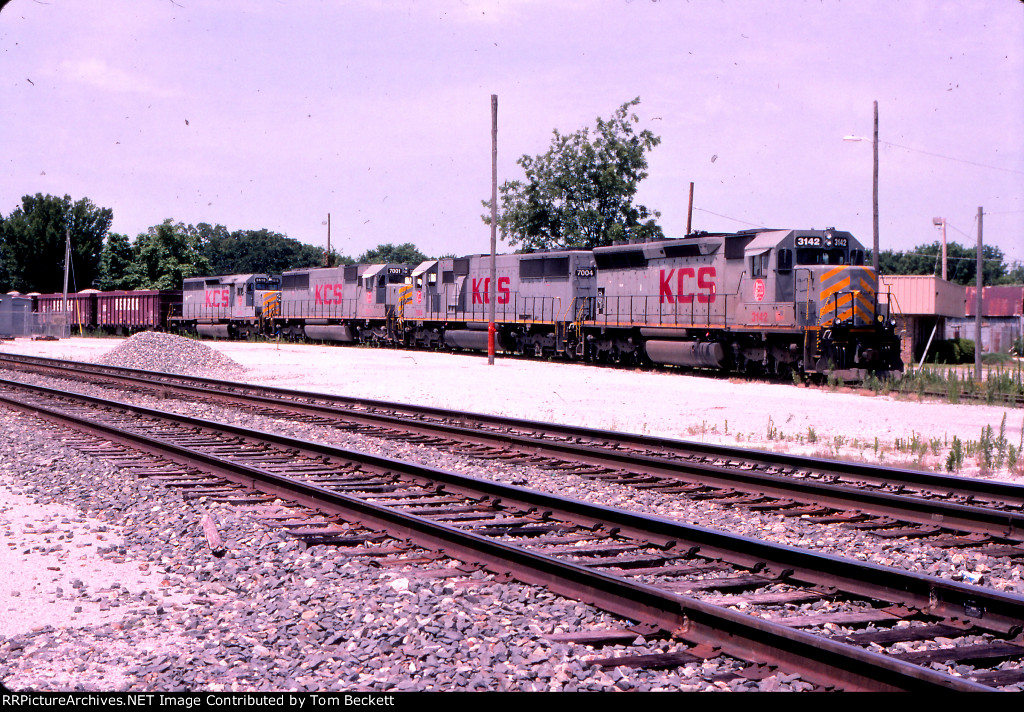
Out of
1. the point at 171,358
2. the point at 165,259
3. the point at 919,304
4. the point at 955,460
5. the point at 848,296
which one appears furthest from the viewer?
the point at 165,259

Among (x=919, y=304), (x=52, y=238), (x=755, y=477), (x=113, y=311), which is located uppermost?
(x=52, y=238)

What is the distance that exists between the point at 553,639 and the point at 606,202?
48639 millimetres

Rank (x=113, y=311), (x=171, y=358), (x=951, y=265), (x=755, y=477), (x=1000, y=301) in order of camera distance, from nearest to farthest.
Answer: (x=755, y=477) → (x=171, y=358) → (x=113, y=311) → (x=1000, y=301) → (x=951, y=265)

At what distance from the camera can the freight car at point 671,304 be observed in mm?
20422

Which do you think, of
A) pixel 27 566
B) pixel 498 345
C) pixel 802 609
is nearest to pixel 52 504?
pixel 27 566

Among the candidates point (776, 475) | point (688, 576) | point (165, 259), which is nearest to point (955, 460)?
point (776, 475)

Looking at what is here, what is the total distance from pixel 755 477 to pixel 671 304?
56.0ft

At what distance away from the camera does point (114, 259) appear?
8931cm

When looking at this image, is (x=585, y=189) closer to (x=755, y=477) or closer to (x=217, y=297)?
(x=217, y=297)

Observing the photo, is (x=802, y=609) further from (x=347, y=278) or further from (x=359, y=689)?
(x=347, y=278)

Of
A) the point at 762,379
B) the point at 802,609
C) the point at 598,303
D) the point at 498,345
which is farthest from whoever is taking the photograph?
the point at 498,345

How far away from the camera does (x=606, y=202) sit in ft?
169

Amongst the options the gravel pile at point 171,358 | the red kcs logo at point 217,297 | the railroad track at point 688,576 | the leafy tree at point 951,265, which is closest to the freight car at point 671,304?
the gravel pile at point 171,358

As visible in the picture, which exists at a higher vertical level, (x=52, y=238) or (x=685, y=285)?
→ (x=52, y=238)
